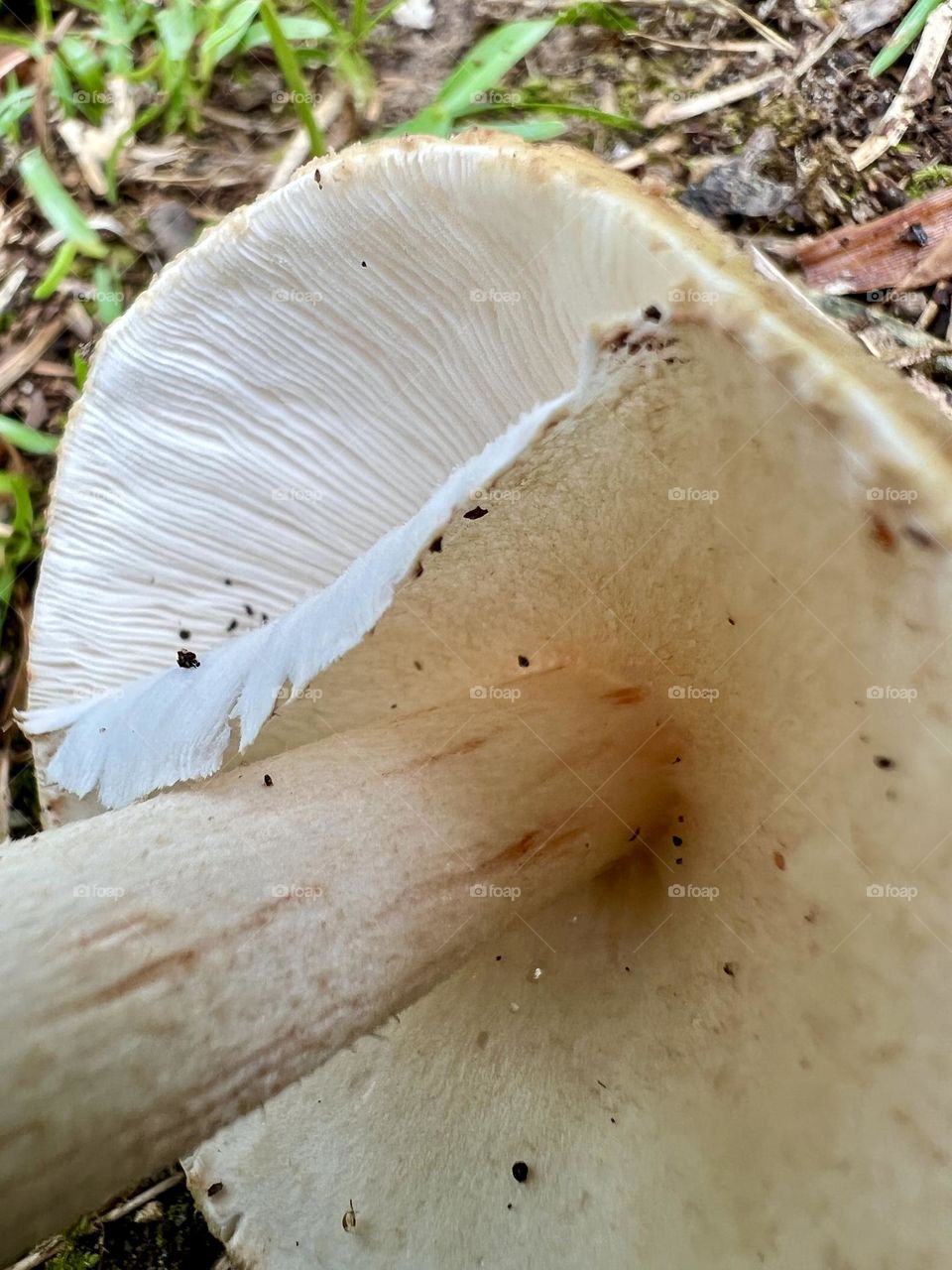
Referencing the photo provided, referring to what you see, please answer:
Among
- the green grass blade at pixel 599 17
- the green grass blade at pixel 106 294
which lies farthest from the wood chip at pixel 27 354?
the green grass blade at pixel 599 17

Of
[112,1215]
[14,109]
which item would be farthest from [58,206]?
[112,1215]

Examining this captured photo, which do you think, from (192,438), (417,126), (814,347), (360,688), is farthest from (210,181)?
(814,347)

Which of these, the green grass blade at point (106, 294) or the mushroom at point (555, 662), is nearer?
the mushroom at point (555, 662)

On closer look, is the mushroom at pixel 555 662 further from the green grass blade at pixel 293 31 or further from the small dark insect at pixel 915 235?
the green grass blade at pixel 293 31

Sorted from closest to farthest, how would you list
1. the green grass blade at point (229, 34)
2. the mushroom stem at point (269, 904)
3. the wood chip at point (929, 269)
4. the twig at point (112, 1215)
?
1. the mushroom stem at point (269, 904)
2. the twig at point (112, 1215)
3. the wood chip at point (929, 269)
4. the green grass blade at point (229, 34)

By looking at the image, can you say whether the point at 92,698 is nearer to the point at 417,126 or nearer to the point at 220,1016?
the point at 220,1016

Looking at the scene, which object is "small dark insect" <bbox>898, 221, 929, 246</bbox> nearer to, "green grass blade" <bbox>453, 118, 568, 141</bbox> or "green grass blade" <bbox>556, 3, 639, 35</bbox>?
"green grass blade" <bbox>453, 118, 568, 141</bbox>
